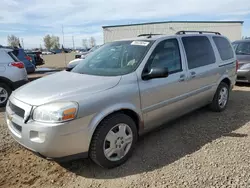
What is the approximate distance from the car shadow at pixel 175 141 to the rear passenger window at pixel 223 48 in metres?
1.21

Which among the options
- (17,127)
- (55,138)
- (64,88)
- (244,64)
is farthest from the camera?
(244,64)

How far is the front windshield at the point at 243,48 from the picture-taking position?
8570 mm

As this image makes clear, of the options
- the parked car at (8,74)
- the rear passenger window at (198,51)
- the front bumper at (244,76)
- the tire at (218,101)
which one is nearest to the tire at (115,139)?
the rear passenger window at (198,51)

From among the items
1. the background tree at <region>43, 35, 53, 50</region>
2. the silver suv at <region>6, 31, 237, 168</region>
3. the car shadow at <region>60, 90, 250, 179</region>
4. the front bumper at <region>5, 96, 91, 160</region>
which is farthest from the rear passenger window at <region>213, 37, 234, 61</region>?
the background tree at <region>43, 35, 53, 50</region>

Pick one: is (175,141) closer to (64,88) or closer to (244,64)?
(64,88)

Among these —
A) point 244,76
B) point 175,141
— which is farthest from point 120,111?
point 244,76

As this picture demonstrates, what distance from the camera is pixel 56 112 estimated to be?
243cm

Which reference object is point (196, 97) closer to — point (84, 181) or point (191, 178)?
point (191, 178)

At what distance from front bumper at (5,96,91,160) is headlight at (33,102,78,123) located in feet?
0.18

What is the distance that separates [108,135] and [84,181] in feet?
2.01

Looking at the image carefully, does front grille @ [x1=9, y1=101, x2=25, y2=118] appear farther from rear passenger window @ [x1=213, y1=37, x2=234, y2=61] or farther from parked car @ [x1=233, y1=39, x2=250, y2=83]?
parked car @ [x1=233, y1=39, x2=250, y2=83]

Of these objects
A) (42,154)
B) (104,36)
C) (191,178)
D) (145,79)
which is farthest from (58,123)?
(104,36)

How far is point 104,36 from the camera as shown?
35.2 meters

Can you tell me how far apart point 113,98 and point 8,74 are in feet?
14.7
